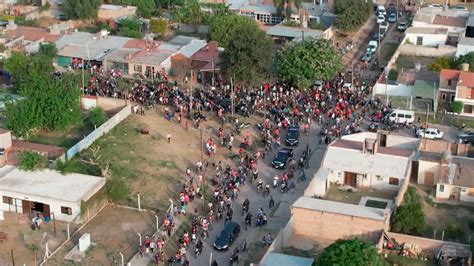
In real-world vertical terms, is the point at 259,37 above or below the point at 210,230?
above

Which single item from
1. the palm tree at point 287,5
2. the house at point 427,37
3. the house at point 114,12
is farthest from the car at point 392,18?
the house at point 114,12

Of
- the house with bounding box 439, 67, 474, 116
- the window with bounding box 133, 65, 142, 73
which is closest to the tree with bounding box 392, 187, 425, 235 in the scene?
the house with bounding box 439, 67, 474, 116

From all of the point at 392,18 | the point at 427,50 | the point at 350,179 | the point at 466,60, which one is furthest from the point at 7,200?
the point at 392,18

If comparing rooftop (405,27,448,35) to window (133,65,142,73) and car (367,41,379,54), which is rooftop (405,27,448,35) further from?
window (133,65,142,73)

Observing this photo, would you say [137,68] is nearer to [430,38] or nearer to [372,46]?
[372,46]

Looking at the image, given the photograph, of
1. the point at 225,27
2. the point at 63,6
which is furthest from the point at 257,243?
the point at 63,6

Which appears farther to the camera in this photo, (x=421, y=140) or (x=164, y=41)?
(x=164, y=41)

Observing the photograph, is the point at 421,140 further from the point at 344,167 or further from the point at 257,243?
the point at 257,243
